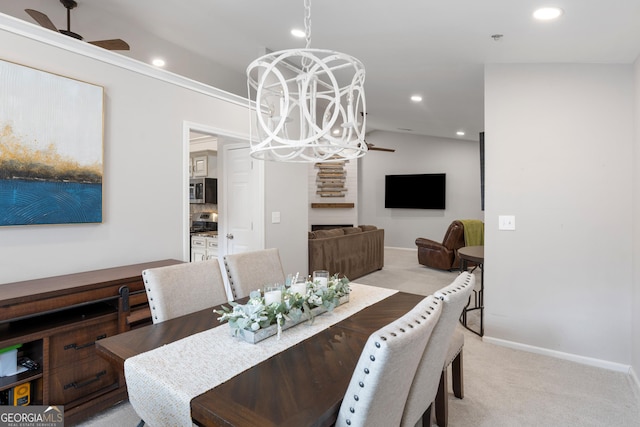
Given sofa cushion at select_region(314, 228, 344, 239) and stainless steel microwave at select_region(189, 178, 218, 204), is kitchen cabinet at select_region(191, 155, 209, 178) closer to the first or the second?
stainless steel microwave at select_region(189, 178, 218, 204)

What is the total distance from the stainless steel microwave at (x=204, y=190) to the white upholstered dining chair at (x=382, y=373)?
206 inches

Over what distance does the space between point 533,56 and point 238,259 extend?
2.89 meters

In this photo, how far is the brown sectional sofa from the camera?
481 centimetres

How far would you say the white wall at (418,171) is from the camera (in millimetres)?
8508

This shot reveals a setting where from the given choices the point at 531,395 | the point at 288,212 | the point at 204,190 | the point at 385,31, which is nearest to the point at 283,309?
the point at 531,395

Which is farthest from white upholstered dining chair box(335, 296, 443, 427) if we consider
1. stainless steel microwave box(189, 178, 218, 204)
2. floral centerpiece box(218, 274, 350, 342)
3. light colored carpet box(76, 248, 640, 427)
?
stainless steel microwave box(189, 178, 218, 204)

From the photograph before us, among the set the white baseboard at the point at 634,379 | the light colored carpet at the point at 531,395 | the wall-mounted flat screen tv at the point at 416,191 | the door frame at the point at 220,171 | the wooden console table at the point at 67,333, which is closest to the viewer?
the wooden console table at the point at 67,333

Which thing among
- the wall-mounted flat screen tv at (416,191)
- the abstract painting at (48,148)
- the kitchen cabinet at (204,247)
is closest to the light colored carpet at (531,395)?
the abstract painting at (48,148)

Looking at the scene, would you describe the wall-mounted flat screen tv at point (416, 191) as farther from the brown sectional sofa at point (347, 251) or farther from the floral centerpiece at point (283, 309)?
the floral centerpiece at point (283, 309)

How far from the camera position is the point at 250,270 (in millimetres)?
2398

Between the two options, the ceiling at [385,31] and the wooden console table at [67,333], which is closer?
the wooden console table at [67,333]

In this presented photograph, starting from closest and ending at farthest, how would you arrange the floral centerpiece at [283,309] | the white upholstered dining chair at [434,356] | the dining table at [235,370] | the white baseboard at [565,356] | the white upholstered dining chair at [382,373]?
the white upholstered dining chair at [382,373] → the dining table at [235,370] → the white upholstered dining chair at [434,356] → the floral centerpiece at [283,309] → the white baseboard at [565,356]

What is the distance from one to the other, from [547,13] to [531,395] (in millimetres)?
2539

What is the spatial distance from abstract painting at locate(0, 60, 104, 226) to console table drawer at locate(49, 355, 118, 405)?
931 mm
